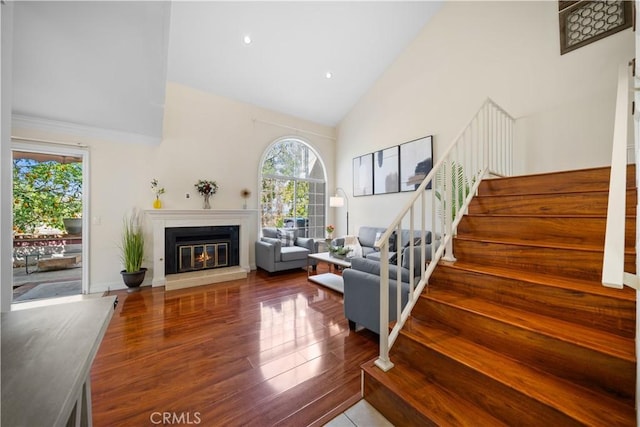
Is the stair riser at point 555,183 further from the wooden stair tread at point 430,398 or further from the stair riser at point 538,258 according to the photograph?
the wooden stair tread at point 430,398

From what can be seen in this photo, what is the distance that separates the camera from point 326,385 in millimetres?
1676

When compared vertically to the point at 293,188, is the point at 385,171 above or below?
above

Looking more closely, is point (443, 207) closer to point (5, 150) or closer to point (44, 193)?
point (5, 150)

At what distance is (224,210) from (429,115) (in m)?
3.98

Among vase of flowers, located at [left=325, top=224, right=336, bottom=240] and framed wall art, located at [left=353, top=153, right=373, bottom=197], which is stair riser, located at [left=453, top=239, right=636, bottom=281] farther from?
framed wall art, located at [left=353, top=153, right=373, bottom=197]

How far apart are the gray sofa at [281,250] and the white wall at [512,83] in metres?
1.81

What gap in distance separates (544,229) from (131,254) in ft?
15.9

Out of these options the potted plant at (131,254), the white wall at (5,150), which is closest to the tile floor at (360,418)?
the white wall at (5,150)

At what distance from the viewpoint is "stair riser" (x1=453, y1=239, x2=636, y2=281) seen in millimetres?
1473

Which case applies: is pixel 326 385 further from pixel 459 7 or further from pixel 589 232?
pixel 459 7

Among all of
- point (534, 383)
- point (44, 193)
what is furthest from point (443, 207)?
point (44, 193)

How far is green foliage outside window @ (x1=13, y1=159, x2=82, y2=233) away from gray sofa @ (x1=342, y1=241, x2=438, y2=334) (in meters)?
4.08

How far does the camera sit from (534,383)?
1136 millimetres

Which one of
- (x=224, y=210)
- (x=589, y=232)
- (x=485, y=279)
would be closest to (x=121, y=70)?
(x=224, y=210)
